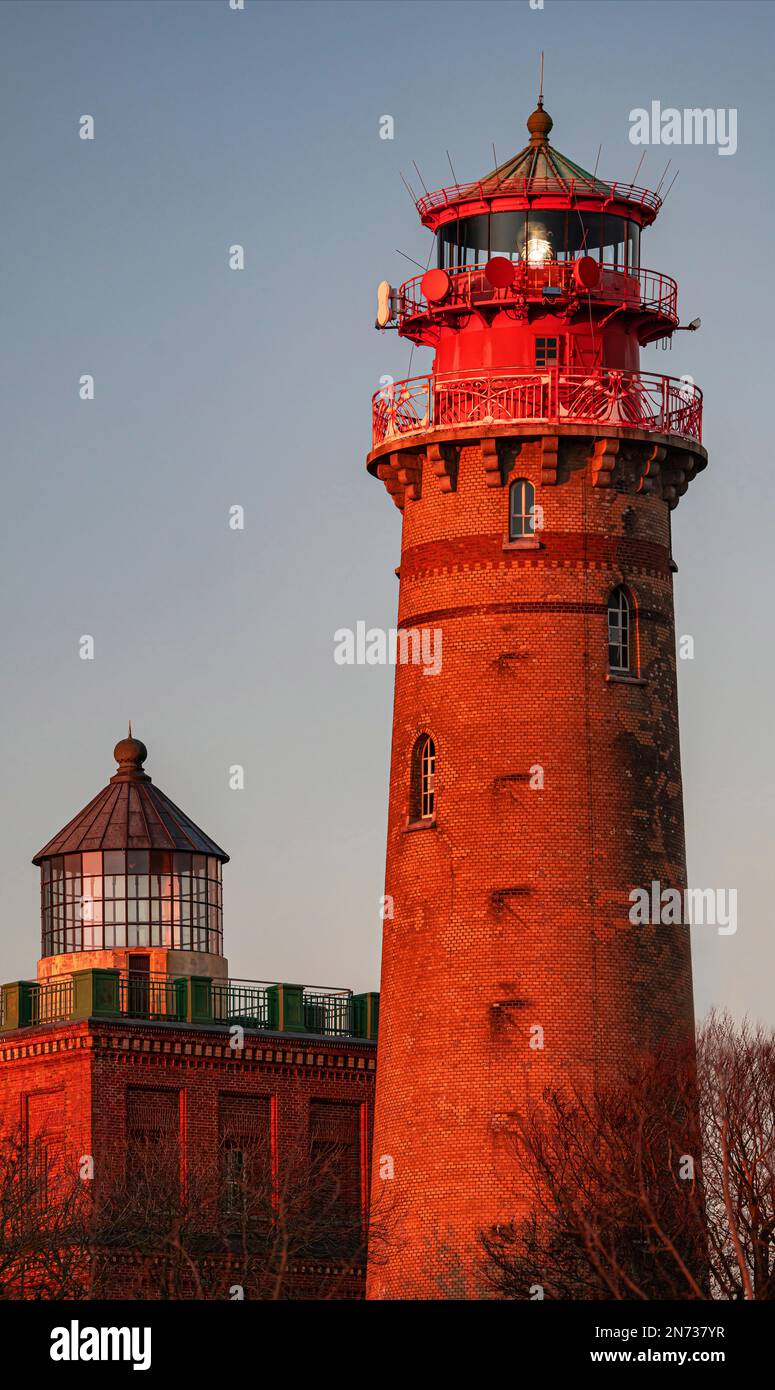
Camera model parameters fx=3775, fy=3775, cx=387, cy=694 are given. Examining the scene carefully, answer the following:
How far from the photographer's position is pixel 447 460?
80.7 metres

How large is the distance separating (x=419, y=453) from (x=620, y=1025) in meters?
13.2

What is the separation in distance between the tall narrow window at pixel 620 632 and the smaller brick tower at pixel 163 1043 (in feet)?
47.0

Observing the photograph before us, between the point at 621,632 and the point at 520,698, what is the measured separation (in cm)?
299

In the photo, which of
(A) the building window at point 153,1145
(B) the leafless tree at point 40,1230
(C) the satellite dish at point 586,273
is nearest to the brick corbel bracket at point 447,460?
(C) the satellite dish at point 586,273

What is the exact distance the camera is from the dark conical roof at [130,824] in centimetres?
9369

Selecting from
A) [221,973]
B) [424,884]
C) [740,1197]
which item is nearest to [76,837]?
[221,973]

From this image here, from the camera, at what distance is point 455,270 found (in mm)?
82000

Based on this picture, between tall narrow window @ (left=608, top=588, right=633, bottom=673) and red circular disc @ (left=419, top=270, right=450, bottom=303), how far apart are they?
7417 millimetres

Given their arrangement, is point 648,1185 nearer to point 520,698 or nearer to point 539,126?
point 520,698

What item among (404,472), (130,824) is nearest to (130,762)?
(130,824)

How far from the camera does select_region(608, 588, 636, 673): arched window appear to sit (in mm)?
80562

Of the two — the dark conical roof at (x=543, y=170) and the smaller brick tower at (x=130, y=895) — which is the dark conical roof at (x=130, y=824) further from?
the dark conical roof at (x=543, y=170)

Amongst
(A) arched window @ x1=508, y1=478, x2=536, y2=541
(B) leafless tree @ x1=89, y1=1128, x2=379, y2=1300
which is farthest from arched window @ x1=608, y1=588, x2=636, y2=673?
(B) leafless tree @ x1=89, y1=1128, x2=379, y2=1300
